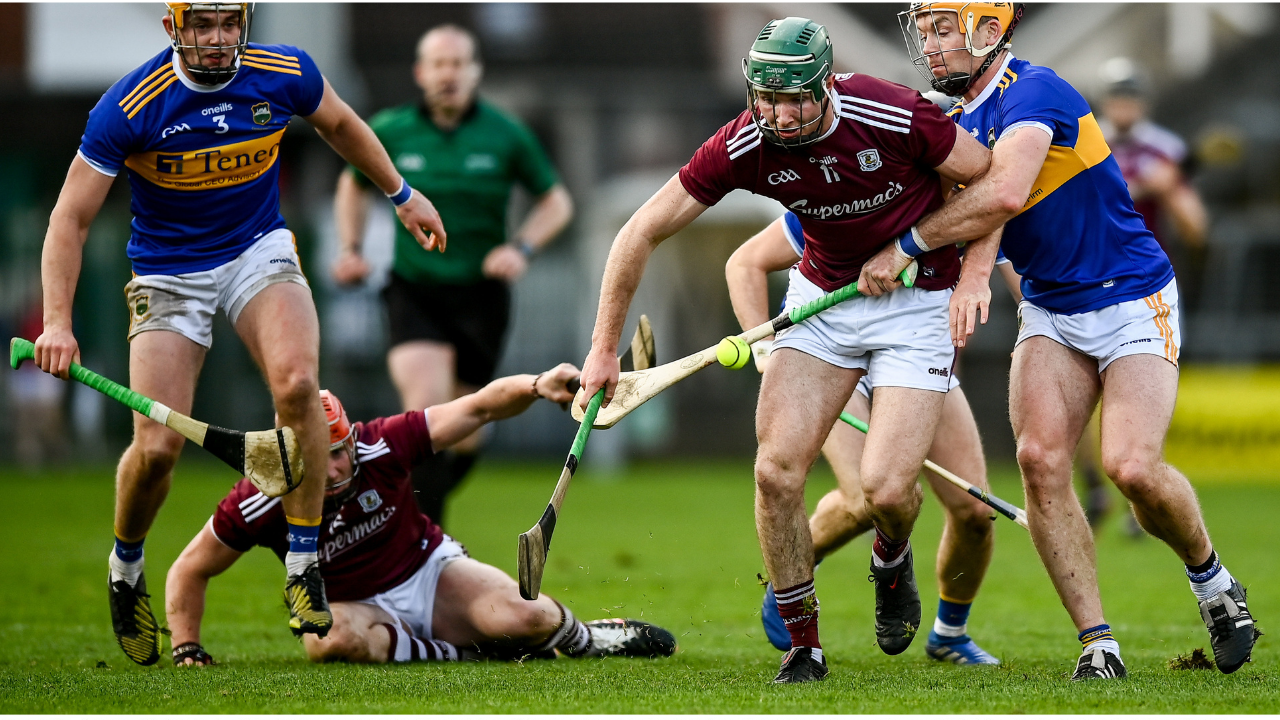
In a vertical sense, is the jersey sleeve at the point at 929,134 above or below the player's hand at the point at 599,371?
above

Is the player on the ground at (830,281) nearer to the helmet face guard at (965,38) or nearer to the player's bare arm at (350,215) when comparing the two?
the helmet face guard at (965,38)

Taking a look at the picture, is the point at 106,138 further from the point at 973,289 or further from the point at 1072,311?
the point at 1072,311

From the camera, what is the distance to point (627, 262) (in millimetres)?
4781

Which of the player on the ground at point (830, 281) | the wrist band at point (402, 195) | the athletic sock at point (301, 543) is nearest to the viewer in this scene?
the player on the ground at point (830, 281)

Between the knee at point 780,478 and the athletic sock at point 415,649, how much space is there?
1.47 metres

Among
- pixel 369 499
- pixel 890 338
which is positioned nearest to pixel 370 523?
pixel 369 499

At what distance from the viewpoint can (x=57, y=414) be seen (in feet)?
55.5

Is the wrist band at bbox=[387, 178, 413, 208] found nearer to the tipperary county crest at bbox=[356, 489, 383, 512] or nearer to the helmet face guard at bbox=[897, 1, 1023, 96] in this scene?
the tipperary county crest at bbox=[356, 489, 383, 512]

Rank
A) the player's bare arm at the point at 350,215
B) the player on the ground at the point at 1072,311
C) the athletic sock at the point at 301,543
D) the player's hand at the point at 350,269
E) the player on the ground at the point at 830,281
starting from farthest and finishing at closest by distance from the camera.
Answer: the player's bare arm at the point at 350,215
the player's hand at the point at 350,269
the athletic sock at the point at 301,543
the player on the ground at the point at 1072,311
the player on the ground at the point at 830,281

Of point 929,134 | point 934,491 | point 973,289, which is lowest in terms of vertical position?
point 934,491

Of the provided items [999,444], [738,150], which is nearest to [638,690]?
[738,150]

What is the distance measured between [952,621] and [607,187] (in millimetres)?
15494

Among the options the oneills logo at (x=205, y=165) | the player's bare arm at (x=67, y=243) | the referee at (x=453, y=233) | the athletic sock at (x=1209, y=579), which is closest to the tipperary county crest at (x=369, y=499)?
the player's bare arm at (x=67, y=243)

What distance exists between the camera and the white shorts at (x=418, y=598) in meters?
5.46
